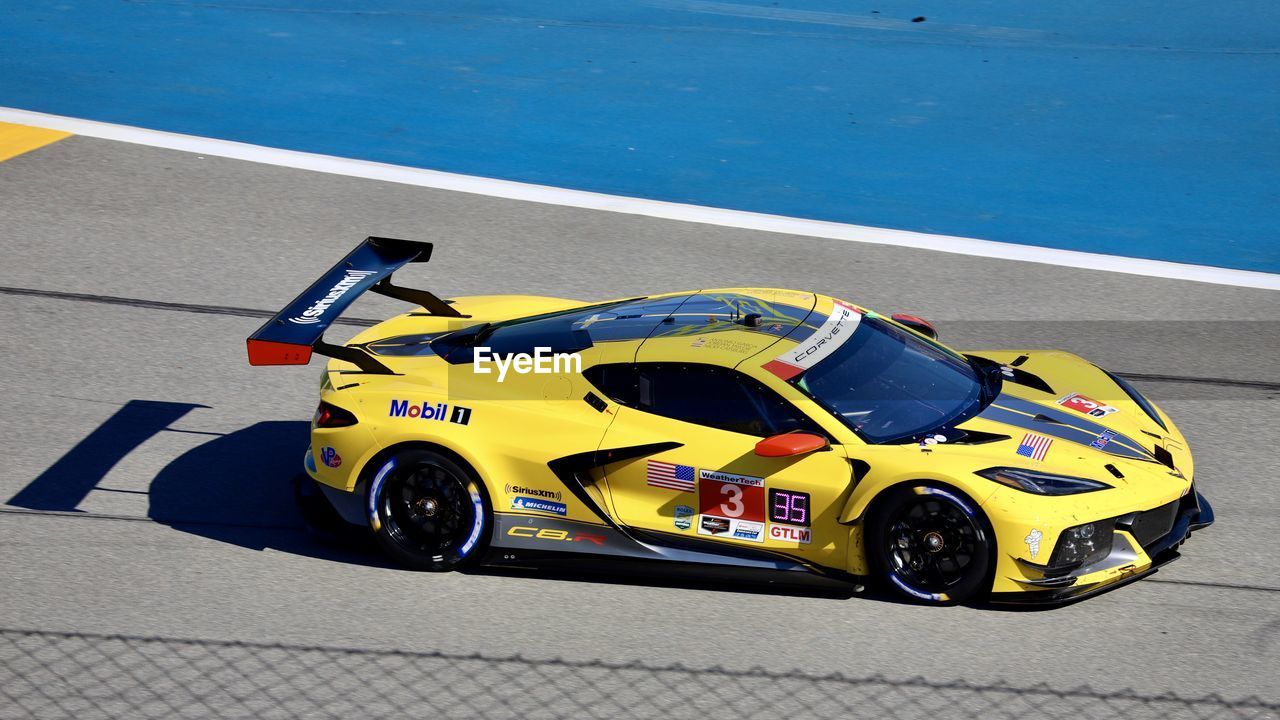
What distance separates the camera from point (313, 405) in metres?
8.64

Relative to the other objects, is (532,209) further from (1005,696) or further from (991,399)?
(1005,696)

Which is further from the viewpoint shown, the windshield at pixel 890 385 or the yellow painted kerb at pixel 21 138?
the yellow painted kerb at pixel 21 138

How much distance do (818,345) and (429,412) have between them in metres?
1.96

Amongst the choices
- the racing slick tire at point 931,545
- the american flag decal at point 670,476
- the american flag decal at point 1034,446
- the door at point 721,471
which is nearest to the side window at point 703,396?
the door at point 721,471

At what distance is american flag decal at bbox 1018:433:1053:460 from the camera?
6.25 m

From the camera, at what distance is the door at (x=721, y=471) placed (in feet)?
20.6

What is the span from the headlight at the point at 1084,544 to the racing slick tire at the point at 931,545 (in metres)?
0.30

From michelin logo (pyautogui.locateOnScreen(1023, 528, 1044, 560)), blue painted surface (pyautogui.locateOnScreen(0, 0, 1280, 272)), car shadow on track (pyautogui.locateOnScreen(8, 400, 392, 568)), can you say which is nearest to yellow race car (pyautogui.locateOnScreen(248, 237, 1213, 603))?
Result: michelin logo (pyautogui.locateOnScreen(1023, 528, 1044, 560))

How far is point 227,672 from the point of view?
587 cm

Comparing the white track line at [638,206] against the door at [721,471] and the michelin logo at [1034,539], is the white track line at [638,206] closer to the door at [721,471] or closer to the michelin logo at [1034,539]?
the door at [721,471]

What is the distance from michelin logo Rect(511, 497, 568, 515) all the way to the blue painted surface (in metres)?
5.97

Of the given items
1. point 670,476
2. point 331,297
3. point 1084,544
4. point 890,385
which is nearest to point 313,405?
point 331,297

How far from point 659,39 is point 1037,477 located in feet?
37.5

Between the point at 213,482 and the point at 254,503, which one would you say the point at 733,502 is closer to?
the point at 254,503
